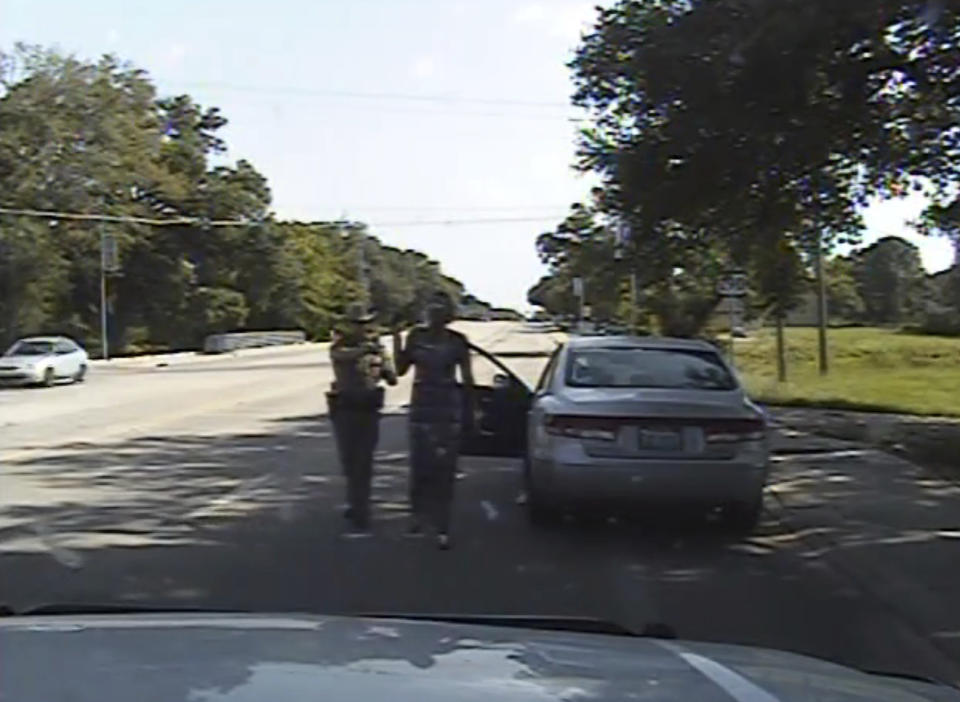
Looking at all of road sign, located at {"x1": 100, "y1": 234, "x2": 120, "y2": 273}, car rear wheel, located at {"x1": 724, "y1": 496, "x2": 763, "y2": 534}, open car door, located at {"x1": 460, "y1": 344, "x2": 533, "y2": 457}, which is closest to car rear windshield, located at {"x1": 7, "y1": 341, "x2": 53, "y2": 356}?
road sign, located at {"x1": 100, "y1": 234, "x2": 120, "y2": 273}

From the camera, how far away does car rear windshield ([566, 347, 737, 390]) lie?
12.2 metres

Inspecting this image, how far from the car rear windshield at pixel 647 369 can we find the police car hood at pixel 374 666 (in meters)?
8.03

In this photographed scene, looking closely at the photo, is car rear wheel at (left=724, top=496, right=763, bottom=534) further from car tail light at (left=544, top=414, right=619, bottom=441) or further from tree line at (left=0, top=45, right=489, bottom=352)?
tree line at (left=0, top=45, right=489, bottom=352)

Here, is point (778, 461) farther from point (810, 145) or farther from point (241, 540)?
point (241, 540)

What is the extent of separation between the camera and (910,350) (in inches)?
2404

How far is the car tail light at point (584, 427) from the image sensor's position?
1143cm

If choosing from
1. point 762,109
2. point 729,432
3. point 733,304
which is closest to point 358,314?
point 729,432

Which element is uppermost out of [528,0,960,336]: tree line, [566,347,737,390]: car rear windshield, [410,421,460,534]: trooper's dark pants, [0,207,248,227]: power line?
[0,207,248,227]: power line

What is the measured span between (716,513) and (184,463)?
8.27 m

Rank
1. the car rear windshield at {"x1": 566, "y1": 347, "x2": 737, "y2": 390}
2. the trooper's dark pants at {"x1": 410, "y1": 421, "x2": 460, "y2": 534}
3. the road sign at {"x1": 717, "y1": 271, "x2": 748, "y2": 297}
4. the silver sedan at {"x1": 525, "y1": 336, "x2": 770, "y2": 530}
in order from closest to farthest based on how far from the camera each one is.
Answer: the trooper's dark pants at {"x1": 410, "y1": 421, "x2": 460, "y2": 534} → the silver sedan at {"x1": 525, "y1": 336, "x2": 770, "y2": 530} → the car rear windshield at {"x1": 566, "y1": 347, "x2": 737, "y2": 390} → the road sign at {"x1": 717, "y1": 271, "x2": 748, "y2": 297}

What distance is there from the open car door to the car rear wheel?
185cm

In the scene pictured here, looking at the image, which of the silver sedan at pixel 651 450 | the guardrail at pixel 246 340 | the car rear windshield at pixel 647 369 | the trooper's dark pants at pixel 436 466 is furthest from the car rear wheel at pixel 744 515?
the guardrail at pixel 246 340

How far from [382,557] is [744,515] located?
2.97 metres

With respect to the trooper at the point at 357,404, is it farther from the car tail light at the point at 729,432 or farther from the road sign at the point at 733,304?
the road sign at the point at 733,304
